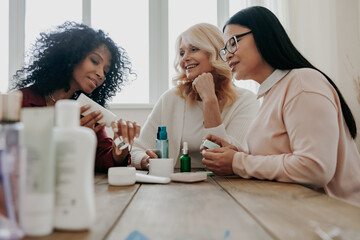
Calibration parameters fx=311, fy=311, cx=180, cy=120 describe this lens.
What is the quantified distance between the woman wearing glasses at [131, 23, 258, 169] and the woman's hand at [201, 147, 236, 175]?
49 centimetres

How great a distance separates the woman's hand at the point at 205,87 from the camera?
1522 mm

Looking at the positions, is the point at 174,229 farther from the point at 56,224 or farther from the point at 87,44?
the point at 87,44

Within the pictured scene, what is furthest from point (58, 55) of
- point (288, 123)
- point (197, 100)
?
point (288, 123)

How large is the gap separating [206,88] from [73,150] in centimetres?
120

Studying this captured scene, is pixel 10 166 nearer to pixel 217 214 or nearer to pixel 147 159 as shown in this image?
pixel 217 214

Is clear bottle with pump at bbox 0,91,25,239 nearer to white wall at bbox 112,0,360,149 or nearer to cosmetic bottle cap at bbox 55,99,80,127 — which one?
cosmetic bottle cap at bbox 55,99,80,127

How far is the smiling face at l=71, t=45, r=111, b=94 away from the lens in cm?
142

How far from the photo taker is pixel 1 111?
37 centimetres

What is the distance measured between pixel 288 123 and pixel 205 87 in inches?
26.8

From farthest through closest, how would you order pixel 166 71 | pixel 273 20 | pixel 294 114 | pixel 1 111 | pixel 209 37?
pixel 166 71
pixel 209 37
pixel 273 20
pixel 294 114
pixel 1 111

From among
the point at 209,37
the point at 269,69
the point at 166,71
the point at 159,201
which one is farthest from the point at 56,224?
the point at 166,71

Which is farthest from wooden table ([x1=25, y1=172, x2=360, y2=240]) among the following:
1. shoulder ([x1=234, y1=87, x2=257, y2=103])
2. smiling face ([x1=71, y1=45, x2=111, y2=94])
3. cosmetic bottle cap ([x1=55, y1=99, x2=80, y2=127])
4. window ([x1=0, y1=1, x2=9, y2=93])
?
window ([x1=0, y1=1, x2=9, y2=93])

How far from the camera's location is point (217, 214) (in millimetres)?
514

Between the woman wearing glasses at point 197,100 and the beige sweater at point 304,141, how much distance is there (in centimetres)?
52
